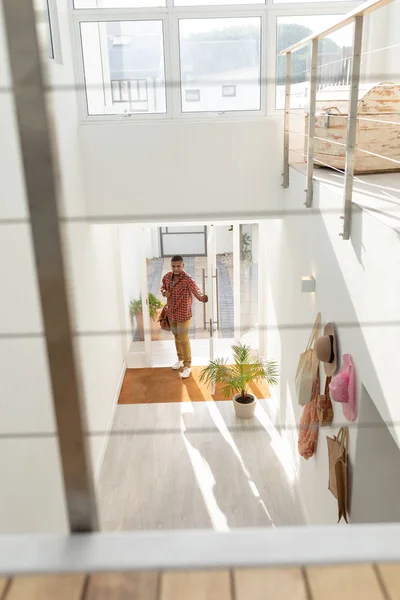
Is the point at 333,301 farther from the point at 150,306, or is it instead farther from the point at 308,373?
the point at 150,306

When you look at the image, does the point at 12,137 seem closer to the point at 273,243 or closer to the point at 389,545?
the point at 389,545

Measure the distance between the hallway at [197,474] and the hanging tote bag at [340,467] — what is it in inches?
32.8

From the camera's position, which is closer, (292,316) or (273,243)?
(292,316)

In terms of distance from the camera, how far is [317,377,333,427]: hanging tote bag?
238 cm

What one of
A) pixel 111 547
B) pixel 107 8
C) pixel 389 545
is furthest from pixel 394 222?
pixel 107 8

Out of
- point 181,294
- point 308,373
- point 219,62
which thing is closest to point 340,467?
point 308,373

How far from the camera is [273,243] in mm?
4117

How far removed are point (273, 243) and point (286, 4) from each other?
1.60m

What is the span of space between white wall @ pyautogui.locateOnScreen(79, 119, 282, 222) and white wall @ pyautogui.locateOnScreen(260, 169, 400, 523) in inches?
11.3

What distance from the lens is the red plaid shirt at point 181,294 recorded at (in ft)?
14.4

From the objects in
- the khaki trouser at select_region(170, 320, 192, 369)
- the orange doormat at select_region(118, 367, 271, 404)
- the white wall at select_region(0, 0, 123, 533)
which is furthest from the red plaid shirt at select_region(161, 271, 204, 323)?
the white wall at select_region(0, 0, 123, 533)

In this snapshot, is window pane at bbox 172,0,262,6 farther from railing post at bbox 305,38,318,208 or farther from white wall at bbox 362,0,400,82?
railing post at bbox 305,38,318,208

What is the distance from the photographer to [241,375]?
13.3 feet

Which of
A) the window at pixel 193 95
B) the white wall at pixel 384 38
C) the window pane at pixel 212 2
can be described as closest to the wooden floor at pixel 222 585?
the white wall at pixel 384 38
